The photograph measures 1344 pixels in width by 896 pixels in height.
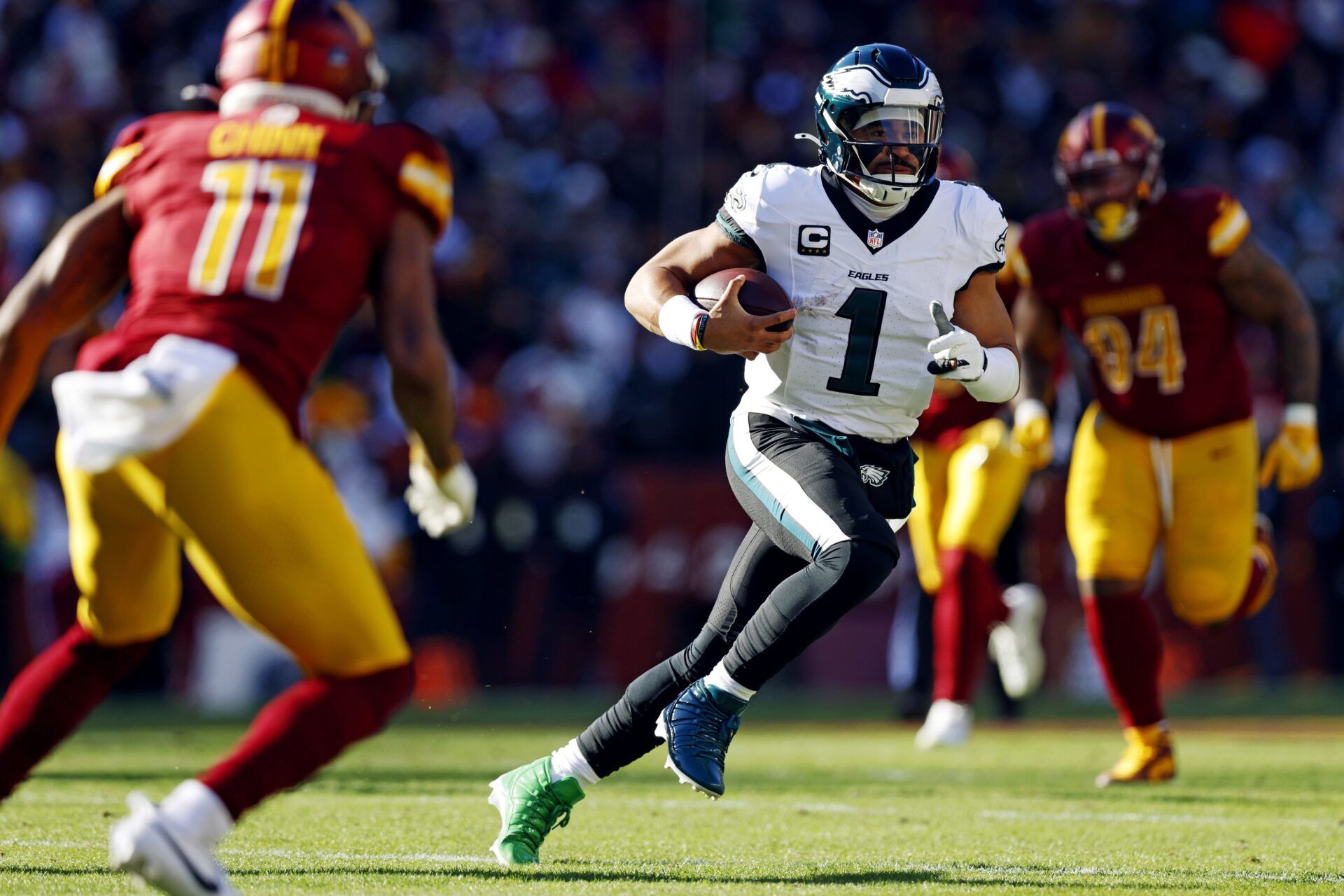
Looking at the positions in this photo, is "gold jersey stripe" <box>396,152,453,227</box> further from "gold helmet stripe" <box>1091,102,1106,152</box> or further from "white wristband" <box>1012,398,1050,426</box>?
"white wristband" <box>1012,398,1050,426</box>

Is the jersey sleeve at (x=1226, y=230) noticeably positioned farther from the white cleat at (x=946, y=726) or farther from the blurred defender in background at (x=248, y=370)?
the blurred defender in background at (x=248, y=370)

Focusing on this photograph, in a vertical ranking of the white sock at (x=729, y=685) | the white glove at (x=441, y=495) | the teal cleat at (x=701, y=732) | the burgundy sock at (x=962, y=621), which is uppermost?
the white glove at (x=441, y=495)

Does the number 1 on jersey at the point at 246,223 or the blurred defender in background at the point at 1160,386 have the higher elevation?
the number 1 on jersey at the point at 246,223

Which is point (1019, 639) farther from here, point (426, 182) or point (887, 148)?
point (426, 182)

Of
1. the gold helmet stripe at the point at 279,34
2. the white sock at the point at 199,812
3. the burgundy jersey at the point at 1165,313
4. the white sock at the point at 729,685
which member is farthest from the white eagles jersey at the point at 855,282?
the burgundy jersey at the point at 1165,313

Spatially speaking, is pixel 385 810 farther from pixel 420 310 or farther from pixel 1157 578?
pixel 1157 578

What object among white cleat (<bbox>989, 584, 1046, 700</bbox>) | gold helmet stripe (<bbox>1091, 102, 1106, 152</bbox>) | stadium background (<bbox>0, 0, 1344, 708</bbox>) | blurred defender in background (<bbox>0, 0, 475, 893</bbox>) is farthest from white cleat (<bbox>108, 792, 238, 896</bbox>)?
stadium background (<bbox>0, 0, 1344, 708</bbox>)

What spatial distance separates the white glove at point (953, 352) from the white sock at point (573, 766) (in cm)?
114

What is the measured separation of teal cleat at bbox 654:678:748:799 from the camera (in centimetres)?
363

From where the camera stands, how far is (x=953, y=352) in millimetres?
3861

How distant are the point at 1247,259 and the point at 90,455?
13.6ft

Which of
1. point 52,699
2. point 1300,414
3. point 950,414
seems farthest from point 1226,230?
point 52,699

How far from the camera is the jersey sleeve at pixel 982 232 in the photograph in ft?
13.6

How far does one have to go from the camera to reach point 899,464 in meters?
4.14
